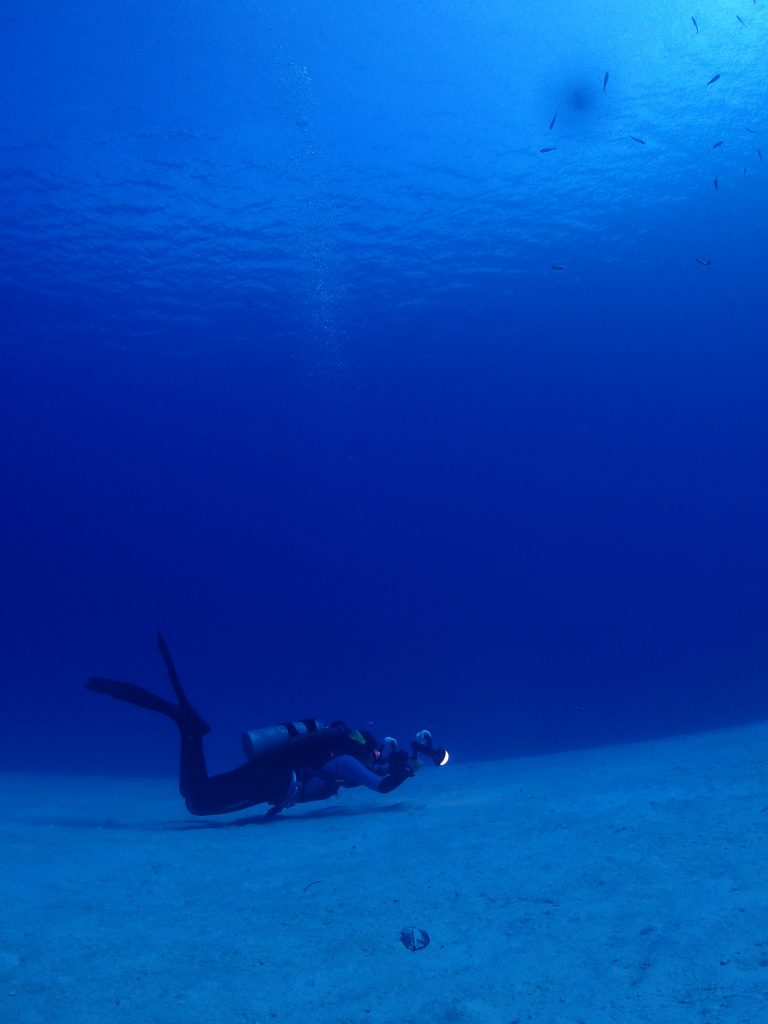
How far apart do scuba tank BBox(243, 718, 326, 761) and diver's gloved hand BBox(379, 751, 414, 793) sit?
3.10ft

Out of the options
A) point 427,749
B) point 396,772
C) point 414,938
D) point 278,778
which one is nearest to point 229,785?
point 278,778

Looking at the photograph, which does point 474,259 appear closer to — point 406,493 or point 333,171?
point 333,171

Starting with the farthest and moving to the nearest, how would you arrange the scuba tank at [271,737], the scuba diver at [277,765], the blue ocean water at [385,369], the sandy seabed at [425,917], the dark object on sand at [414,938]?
the blue ocean water at [385,369] < the scuba diver at [277,765] < the scuba tank at [271,737] < the dark object on sand at [414,938] < the sandy seabed at [425,917]

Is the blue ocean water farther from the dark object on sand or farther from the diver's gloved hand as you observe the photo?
the dark object on sand

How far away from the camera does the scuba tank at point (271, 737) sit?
24.1 ft

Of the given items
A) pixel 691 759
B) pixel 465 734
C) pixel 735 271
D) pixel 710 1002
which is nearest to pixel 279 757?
pixel 691 759

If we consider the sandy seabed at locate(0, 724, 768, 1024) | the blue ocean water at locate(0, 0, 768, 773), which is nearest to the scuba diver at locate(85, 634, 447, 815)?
the sandy seabed at locate(0, 724, 768, 1024)

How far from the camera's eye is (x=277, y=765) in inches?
301

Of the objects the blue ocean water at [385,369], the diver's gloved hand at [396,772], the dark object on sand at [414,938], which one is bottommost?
the dark object on sand at [414,938]

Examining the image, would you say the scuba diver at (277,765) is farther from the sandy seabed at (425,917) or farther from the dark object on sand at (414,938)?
the dark object on sand at (414,938)

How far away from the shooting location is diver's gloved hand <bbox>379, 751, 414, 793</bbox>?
745 centimetres

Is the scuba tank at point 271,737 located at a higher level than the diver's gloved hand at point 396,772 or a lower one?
higher

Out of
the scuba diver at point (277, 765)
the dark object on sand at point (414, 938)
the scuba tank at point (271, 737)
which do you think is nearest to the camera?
the dark object on sand at point (414, 938)

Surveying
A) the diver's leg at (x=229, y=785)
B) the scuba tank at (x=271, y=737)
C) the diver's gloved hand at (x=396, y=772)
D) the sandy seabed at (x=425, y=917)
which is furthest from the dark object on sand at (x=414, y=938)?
the diver's leg at (x=229, y=785)
